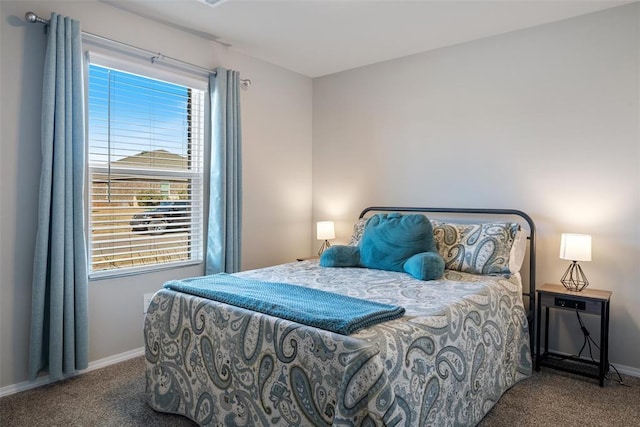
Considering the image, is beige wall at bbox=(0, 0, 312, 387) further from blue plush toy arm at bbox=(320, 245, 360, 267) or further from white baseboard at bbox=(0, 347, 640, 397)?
blue plush toy arm at bbox=(320, 245, 360, 267)

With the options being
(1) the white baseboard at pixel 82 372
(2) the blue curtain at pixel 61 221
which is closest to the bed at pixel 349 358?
(2) the blue curtain at pixel 61 221

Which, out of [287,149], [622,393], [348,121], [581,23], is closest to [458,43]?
[581,23]

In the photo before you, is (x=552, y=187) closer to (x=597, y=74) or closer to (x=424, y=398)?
(x=597, y=74)

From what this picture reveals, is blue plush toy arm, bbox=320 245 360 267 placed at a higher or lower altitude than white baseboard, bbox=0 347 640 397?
higher

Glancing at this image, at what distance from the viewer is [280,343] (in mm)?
1743

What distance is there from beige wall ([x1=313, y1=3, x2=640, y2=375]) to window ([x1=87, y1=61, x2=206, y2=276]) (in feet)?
5.30

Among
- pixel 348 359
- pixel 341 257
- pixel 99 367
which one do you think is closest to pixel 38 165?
pixel 99 367

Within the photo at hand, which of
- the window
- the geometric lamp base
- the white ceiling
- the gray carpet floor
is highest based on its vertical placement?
the white ceiling

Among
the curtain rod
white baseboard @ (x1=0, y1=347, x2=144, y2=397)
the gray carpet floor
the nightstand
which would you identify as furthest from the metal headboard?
white baseboard @ (x1=0, y1=347, x2=144, y2=397)

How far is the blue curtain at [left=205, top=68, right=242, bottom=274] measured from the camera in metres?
3.42

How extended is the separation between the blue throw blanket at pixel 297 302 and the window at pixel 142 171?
2.93 ft

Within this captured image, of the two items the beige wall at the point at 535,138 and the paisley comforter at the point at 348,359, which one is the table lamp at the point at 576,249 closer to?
the beige wall at the point at 535,138

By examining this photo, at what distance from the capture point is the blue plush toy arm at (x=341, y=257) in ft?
10.4

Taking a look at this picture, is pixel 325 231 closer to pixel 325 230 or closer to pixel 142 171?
pixel 325 230
